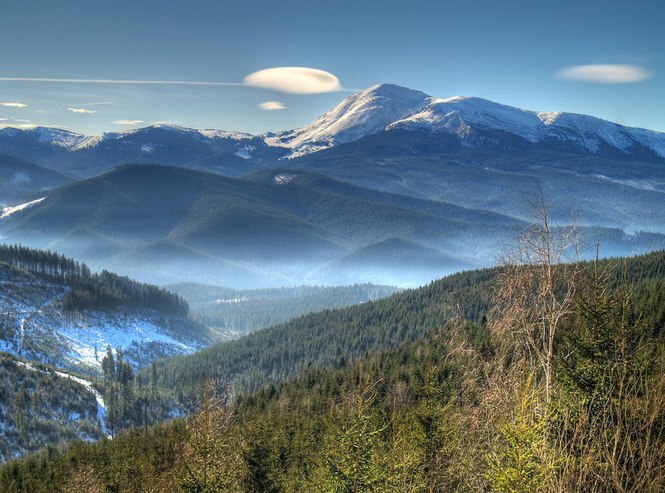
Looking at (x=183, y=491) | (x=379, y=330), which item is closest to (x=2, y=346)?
(x=379, y=330)

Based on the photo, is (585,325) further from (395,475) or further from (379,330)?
(379,330)

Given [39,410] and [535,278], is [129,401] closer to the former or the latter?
[39,410]

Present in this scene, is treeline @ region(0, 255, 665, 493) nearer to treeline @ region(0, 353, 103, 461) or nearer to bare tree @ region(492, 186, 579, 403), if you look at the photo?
bare tree @ region(492, 186, 579, 403)

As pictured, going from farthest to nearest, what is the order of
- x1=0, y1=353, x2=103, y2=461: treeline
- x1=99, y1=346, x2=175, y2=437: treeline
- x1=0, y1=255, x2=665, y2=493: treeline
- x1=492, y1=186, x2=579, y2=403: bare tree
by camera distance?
x1=99, y1=346, x2=175, y2=437: treeline → x1=0, y1=353, x2=103, y2=461: treeline → x1=492, y1=186, x2=579, y2=403: bare tree → x1=0, y1=255, x2=665, y2=493: treeline

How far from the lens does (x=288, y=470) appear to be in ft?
169

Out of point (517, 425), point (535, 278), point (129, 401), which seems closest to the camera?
point (517, 425)

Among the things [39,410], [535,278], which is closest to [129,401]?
[39,410]

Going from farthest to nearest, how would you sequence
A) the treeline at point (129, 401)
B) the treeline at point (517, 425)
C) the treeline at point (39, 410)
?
1. the treeline at point (129, 401)
2. the treeline at point (39, 410)
3. the treeline at point (517, 425)

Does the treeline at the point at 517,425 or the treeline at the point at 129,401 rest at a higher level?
the treeline at the point at 517,425

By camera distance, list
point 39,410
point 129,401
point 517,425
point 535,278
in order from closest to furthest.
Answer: point 517,425 < point 535,278 < point 39,410 < point 129,401

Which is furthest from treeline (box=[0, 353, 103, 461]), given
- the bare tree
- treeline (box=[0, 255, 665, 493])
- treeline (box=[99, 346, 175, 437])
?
the bare tree

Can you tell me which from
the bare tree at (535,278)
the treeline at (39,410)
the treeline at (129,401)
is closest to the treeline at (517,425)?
the bare tree at (535,278)

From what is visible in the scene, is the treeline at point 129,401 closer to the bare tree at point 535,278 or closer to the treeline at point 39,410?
the treeline at point 39,410

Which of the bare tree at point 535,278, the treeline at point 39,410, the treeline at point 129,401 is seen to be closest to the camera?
the bare tree at point 535,278
